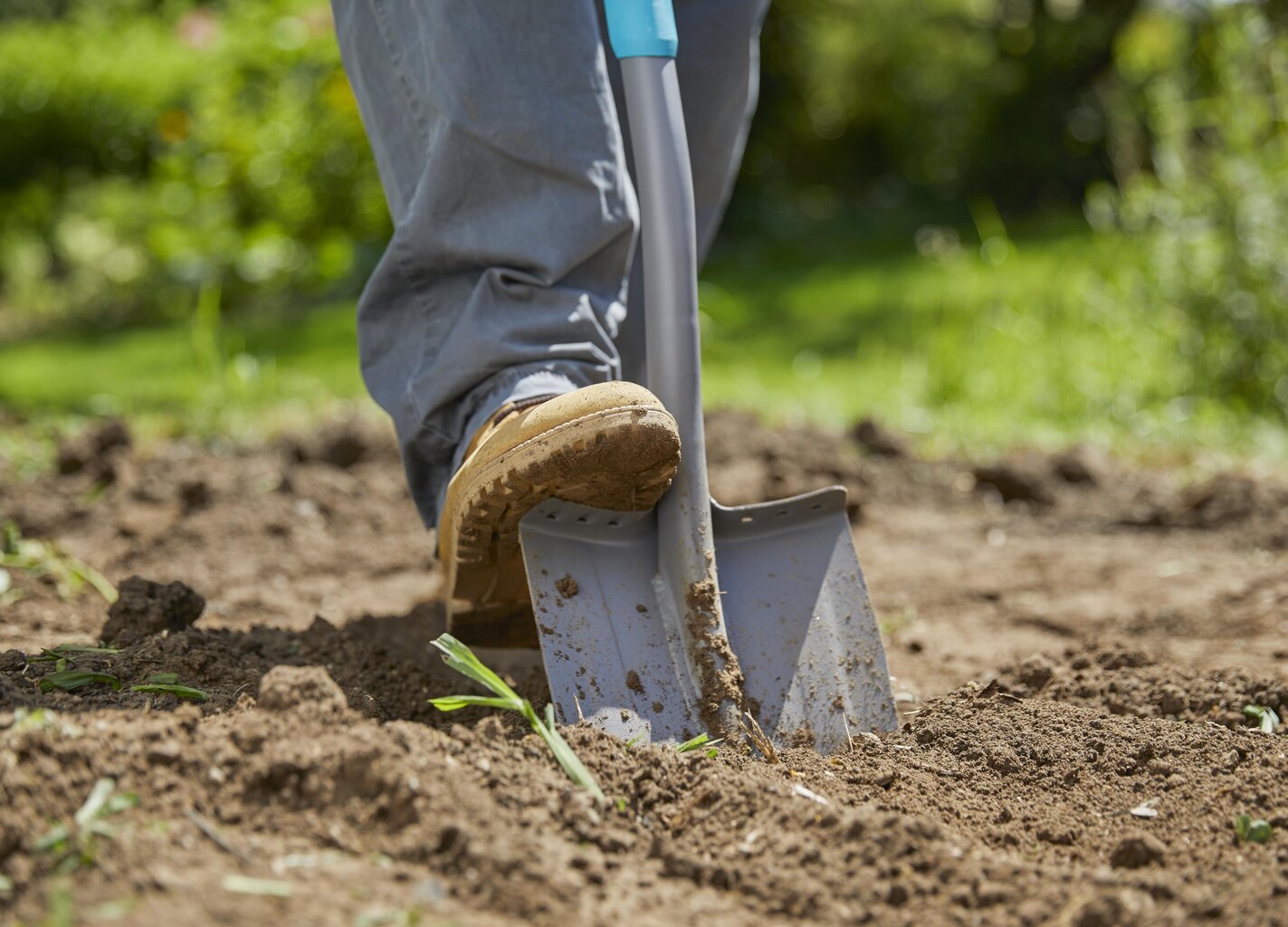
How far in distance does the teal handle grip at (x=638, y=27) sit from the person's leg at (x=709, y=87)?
A: 30 cm

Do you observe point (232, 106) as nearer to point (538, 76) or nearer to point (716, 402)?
point (716, 402)

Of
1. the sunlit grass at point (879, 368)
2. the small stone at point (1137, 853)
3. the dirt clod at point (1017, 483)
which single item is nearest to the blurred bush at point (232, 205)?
the sunlit grass at point (879, 368)

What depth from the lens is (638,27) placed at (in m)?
1.56

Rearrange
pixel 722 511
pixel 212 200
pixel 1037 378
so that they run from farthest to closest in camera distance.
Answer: pixel 212 200, pixel 1037 378, pixel 722 511

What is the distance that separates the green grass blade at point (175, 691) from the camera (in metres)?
1.33

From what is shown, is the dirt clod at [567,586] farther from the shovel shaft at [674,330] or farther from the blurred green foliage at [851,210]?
the blurred green foliage at [851,210]

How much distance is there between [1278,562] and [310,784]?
209 centimetres

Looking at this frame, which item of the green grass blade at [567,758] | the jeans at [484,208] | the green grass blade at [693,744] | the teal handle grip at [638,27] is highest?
the teal handle grip at [638,27]

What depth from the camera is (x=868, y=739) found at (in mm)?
1515

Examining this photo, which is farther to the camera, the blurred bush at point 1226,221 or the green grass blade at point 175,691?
the blurred bush at point 1226,221

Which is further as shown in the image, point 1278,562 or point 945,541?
point 945,541

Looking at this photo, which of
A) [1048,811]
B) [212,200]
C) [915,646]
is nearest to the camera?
[1048,811]

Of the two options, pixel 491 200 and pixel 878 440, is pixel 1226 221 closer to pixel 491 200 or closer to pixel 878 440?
pixel 878 440

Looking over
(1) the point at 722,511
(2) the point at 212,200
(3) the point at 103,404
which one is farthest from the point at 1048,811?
(2) the point at 212,200
